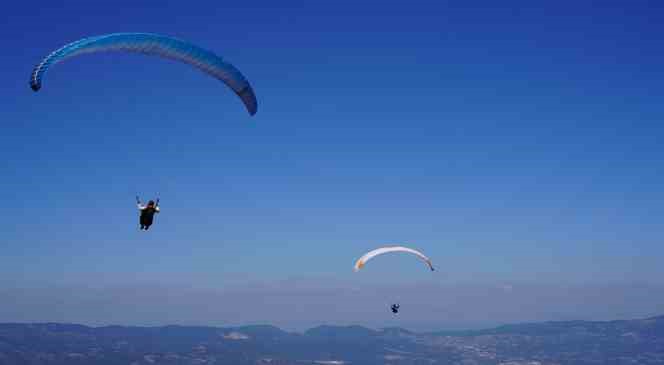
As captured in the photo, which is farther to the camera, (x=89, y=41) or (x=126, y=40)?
(x=126, y=40)

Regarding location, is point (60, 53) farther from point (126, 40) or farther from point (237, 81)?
point (237, 81)

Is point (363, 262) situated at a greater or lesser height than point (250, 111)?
lesser

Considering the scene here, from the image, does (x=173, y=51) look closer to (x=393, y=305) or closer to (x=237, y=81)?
(x=237, y=81)

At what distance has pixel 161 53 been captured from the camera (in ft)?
153

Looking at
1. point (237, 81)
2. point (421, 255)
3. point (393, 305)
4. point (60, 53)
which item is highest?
point (237, 81)

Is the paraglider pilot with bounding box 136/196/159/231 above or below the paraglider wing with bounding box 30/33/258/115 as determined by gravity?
below

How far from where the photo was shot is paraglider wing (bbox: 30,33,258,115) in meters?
40.3

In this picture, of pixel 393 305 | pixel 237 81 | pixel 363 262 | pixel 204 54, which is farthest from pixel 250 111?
pixel 393 305

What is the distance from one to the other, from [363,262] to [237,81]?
101ft

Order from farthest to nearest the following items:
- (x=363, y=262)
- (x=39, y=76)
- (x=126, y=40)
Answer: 1. (x=363, y=262)
2. (x=126, y=40)
3. (x=39, y=76)

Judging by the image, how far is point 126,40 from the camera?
43844mm

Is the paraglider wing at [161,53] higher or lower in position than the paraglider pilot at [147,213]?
higher

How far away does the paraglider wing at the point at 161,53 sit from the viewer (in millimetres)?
40344

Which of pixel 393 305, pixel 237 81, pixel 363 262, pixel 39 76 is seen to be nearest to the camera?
pixel 39 76
